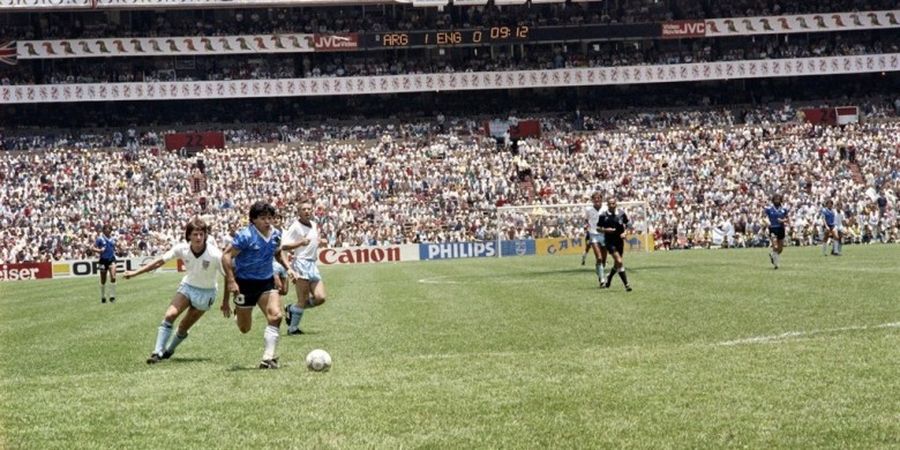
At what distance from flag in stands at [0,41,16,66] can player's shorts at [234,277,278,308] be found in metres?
67.9

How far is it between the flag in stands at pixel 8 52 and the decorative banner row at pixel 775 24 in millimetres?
42009

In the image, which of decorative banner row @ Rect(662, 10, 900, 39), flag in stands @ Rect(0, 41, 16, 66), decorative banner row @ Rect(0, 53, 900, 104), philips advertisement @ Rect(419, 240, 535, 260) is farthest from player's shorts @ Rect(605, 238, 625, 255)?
flag in stands @ Rect(0, 41, 16, 66)

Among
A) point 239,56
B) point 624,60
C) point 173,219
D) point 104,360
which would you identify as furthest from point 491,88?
point 104,360

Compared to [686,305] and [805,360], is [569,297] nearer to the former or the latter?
[686,305]

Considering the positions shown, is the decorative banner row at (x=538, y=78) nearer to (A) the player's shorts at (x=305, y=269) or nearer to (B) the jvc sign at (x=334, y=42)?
(B) the jvc sign at (x=334, y=42)

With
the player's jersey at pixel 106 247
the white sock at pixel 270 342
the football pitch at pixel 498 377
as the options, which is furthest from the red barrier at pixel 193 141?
the white sock at pixel 270 342

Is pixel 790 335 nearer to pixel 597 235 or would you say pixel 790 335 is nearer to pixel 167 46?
pixel 597 235

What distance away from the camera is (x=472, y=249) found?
61375 millimetres

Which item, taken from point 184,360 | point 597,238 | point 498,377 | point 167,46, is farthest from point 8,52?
point 498,377

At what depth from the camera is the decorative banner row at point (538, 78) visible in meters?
80.9

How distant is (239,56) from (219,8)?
3492mm

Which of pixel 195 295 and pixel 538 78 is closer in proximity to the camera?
pixel 195 295

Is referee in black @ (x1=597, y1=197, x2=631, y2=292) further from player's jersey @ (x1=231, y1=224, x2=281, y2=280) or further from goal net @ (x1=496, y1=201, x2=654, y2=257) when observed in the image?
goal net @ (x1=496, y1=201, x2=654, y2=257)

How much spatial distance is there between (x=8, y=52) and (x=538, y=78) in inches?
1336
